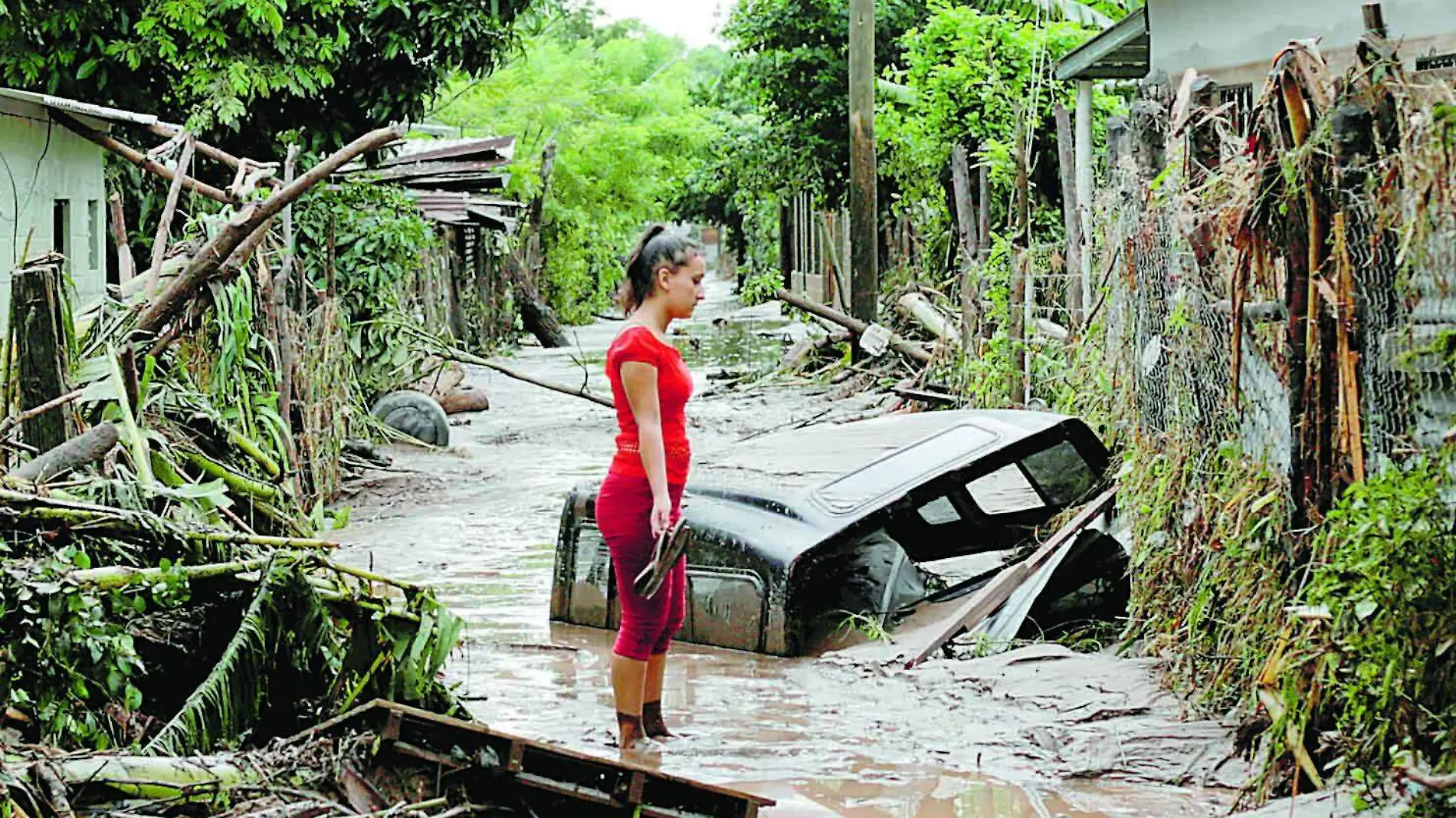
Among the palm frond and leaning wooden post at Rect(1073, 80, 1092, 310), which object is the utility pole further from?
the palm frond

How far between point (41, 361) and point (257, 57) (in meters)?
9.03

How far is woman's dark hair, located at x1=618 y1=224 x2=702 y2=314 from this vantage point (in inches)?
235

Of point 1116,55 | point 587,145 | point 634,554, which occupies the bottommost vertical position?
point 634,554

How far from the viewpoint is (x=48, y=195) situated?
1277 centimetres

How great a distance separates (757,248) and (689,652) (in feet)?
144

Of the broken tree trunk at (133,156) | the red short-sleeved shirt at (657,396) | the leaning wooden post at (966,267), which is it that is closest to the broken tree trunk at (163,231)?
the broken tree trunk at (133,156)

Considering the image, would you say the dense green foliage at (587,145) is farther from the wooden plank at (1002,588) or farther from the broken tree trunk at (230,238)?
the wooden plank at (1002,588)

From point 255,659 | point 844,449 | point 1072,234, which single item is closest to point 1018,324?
point 1072,234

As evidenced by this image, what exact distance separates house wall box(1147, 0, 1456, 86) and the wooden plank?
3762 millimetres

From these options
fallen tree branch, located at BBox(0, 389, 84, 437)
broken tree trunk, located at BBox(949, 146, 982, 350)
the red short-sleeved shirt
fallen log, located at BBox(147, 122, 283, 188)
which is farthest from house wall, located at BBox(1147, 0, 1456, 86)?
fallen tree branch, located at BBox(0, 389, 84, 437)

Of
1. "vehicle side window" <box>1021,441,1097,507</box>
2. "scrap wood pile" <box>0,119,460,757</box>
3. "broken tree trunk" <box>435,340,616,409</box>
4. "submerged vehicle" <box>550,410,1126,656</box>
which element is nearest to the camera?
"scrap wood pile" <box>0,119,460,757</box>

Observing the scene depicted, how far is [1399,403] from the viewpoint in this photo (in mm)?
4559

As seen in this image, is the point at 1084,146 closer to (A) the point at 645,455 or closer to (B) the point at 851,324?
(B) the point at 851,324

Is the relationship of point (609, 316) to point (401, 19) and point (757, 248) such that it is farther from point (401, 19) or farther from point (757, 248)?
point (401, 19)
